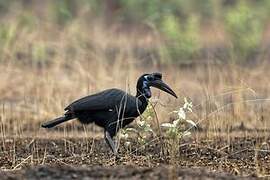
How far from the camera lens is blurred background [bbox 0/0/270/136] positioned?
11.6m

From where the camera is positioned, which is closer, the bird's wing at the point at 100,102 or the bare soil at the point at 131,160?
the bare soil at the point at 131,160

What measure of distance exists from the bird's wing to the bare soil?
0.42 m

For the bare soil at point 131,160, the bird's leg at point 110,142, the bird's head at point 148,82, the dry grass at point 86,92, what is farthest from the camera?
the bird's head at point 148,82

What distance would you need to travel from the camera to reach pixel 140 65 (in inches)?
682

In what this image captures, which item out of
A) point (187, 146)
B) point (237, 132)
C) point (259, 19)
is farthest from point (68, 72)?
point (259, 19)

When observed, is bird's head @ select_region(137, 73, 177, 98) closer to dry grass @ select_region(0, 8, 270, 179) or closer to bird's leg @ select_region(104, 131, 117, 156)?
dry grass @ select_region(0, 8, 270, 179)

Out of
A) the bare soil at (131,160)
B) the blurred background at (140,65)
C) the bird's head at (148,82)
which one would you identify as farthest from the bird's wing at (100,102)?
the bare soil at (131,160)

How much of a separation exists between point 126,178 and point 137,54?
11.6 metres

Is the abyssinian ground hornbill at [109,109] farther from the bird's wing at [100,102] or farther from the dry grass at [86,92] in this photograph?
the dry grass at [86,92]

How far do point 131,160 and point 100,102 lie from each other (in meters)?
1.15

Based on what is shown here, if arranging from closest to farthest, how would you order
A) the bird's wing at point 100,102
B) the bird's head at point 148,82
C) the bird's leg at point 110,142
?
the bird's leg at point 110,142, the bird's wing at point 100,102, the bird's head at point 148,82

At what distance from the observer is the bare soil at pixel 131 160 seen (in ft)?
23.7

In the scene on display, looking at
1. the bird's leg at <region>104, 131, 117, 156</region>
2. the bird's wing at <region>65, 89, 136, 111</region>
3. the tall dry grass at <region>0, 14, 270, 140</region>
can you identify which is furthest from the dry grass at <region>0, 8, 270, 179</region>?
the bird's wing at <region>65, 89, 136, 111</region>

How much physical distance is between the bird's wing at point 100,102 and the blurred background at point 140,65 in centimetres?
18
